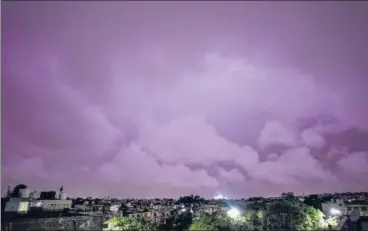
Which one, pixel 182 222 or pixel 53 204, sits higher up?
pixel 53 204

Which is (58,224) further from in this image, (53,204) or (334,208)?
(334,208)

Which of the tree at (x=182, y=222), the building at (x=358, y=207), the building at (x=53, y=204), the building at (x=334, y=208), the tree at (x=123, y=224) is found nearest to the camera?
the tree at (x=123, y=224)

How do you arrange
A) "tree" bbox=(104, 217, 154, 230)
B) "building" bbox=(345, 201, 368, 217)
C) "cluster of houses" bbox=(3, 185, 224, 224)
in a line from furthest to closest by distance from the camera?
"building" bbox=(345, 201, 368, 217)
"cluster of houses" bbox=(3, 185, 224, 224)
"tree" bbox=(104, 217, 154, 230)

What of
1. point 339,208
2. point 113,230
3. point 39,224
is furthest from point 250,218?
point 339,208

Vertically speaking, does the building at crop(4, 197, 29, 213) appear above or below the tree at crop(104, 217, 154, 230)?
above

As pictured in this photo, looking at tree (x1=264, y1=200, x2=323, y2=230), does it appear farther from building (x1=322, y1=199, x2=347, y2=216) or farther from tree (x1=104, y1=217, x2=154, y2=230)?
building (x1=322, y1=199, x2=347, y2=216)

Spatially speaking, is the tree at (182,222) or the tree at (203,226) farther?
the tree at (182,222)

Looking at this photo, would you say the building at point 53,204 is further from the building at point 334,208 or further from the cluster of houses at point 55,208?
the building at point 334,208

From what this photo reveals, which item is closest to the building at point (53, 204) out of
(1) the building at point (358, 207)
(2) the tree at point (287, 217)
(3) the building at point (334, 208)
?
(2) the tree at point (287, 217)

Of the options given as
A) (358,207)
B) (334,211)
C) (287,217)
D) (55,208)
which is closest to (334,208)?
(334,211)

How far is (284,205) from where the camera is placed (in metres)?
24.0

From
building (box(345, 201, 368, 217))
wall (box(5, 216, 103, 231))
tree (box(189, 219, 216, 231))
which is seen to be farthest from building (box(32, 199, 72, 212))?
building (box(345, 201, 368, 217))

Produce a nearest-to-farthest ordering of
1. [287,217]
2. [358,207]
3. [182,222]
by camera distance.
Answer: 1. [287,217]
2. [182,222]
3. [358,207]

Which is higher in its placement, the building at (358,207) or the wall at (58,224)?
the building at (358,207)
